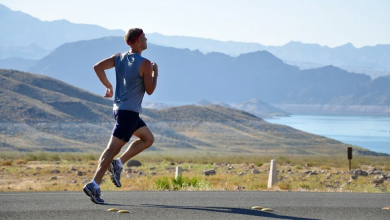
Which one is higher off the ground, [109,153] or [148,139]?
[148,139]

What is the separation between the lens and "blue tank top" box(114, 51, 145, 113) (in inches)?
310

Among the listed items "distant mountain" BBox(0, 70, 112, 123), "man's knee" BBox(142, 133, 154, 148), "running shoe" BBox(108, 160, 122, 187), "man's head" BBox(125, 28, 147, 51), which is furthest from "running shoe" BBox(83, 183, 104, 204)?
"distant mountain" BBox(0, 70, 112, 123)

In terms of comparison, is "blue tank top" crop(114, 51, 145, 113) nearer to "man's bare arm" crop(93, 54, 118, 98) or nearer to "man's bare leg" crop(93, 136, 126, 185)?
"man's bare arm" crop(93, 54, 118, 98)

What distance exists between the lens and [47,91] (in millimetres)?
100875

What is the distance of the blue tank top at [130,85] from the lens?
7.87m

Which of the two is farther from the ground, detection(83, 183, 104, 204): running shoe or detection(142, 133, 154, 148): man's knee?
detection(142, 133, 154, 148): man's knee

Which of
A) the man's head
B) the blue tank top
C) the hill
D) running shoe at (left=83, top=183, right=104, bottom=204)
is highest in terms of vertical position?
the hill

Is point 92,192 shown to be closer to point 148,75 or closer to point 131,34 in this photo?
point 148,75

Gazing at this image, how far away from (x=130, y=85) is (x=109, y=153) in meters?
0.86

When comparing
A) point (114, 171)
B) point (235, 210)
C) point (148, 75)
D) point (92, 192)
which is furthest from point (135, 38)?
point (235, 210)

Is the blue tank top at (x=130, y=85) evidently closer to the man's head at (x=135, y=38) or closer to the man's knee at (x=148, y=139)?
the man's head at (x=135, y=38)

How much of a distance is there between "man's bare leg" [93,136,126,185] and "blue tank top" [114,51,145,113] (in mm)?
406

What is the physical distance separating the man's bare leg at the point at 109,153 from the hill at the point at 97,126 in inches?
2610

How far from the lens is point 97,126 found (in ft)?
292
